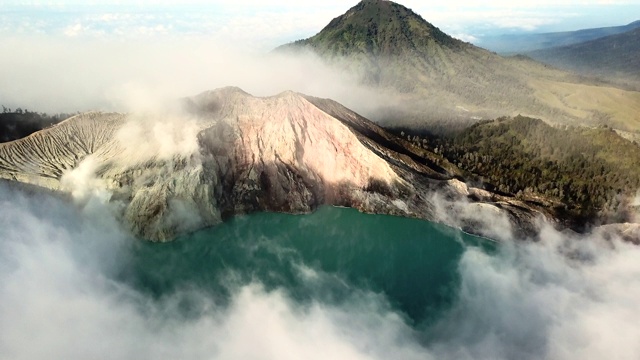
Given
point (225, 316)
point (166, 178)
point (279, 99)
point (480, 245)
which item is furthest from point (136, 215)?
point (480, 245)

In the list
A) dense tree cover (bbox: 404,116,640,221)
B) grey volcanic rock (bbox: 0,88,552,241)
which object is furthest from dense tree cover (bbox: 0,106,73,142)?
dense tree cover (bbox: 404,116,640,221)

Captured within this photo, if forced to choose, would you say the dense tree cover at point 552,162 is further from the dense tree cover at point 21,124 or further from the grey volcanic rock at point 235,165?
the dense tree cover at point 21,124

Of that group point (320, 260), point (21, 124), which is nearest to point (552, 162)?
point (320, 260)

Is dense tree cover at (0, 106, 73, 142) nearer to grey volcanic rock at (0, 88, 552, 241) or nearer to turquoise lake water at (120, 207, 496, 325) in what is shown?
grey volcanic rock at (0, 88, 552, 241)

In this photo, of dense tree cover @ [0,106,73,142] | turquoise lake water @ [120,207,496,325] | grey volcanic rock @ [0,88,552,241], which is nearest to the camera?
turquoise lake water @ [120,207,496,325]

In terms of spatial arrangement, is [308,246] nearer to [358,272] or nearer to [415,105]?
[358,272]
